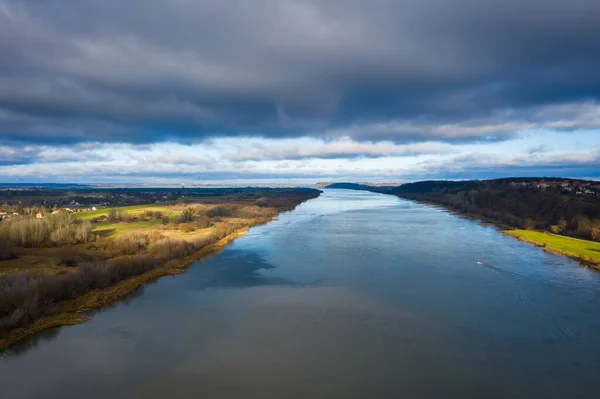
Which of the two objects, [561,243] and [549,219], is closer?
[561,243]

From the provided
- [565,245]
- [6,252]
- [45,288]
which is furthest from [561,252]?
[6,252]

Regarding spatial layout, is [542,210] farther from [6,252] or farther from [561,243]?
[6,252]

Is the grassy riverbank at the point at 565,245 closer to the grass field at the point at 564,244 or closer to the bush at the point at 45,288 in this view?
the grass field at the point at 564,244

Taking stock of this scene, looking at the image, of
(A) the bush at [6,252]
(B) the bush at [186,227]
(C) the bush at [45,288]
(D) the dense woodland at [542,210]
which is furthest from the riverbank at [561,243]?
(A) the bush at [6,252]

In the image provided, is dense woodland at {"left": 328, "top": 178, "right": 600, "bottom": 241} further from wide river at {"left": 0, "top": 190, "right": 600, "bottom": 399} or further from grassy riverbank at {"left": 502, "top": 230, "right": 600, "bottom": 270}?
wide river at {"left": 0, "top": 190, "right": 600, "bottom": 399}

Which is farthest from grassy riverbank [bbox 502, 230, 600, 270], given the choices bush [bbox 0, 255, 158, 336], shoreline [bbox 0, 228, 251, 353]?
bush [bbox 0, 255, 158, 336]

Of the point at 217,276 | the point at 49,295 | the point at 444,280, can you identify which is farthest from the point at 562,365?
the point at 49,295

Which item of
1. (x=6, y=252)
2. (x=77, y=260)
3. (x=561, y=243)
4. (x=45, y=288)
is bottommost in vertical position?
(x=561, y=243)
